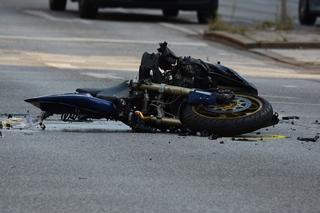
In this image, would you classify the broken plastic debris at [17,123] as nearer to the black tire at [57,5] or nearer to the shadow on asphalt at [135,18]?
the shadow on asphalt at [135,18]

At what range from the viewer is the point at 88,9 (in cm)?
2695

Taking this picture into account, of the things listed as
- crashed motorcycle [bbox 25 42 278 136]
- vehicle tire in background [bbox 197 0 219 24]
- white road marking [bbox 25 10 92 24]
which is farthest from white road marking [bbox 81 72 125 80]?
vehicle tire in background [bbox 197 0 219 24]

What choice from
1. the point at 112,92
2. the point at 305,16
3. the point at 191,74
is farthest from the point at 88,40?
the point at 191,74

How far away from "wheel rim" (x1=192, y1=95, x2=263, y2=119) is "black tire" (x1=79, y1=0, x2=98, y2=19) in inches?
630

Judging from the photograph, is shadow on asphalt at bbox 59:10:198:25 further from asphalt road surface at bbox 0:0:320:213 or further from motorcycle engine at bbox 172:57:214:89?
motorcycle engine at bbox 172:57:214:89

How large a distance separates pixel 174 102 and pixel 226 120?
565 mm

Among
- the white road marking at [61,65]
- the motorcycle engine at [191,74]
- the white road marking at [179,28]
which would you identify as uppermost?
the motorcycle engine at [191,74]

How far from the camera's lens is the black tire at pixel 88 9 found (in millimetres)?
26516

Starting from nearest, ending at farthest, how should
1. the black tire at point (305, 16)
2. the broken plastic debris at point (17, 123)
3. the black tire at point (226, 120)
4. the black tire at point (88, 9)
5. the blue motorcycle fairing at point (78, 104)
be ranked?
the black tire at point (226, 120) → the blue motorcycle fairing at point (78, 104) → the broken plastic debris at point (17, 123) → the black tire at point (88, 9) → the black tire at point (305, 16)

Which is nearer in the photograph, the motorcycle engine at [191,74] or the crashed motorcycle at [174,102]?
the crashed motorcycle at [174,102]

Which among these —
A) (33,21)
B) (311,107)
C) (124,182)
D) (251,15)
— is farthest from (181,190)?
(251,15)

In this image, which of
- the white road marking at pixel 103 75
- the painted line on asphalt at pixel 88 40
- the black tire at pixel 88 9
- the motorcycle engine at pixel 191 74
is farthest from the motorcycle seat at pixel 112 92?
the black tire at pixel 88 9

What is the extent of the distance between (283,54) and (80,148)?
11875 millimetres

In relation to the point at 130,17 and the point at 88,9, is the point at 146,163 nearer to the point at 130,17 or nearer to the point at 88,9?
the point at 88,9
